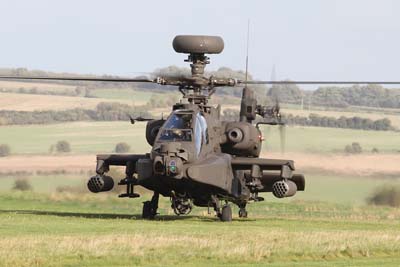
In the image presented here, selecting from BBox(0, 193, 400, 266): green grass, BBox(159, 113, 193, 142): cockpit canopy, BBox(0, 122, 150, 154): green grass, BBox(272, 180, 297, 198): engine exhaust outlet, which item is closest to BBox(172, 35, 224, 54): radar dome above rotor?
BBox(159, 113, 193, 142): cockpit canopy

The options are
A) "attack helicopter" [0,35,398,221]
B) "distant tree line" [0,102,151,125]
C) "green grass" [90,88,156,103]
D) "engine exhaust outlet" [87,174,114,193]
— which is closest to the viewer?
"attack helicopter" [0,35,398,221]

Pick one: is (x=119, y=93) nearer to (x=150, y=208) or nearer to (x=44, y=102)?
(x=44, y=102)

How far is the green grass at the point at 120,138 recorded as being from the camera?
218 feet

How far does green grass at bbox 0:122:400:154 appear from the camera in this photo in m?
66.6

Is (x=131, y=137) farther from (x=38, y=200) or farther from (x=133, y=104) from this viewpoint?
(x=38, y=200)

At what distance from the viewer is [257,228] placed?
35.9 m

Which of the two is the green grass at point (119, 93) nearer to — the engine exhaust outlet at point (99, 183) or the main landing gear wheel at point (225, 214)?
the engine exhaust outlet at point (99, 183)

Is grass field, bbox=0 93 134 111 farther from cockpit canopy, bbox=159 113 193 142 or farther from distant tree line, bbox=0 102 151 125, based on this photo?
cockpit canopy, bbox=159 113 193 142

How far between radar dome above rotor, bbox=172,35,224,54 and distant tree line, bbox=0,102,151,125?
5303cm

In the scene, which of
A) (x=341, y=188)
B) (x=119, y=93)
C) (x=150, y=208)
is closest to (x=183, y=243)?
(x=150, y=208)

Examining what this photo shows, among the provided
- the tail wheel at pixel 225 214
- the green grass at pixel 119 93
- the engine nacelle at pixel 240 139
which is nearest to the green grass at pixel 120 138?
the green grass at pixel 119 93

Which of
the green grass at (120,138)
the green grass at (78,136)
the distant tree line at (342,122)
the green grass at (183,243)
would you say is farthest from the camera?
the green grass at (78,136)

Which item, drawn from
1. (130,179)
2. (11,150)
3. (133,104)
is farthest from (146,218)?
(133,104)

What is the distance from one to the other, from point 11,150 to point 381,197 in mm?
29819
